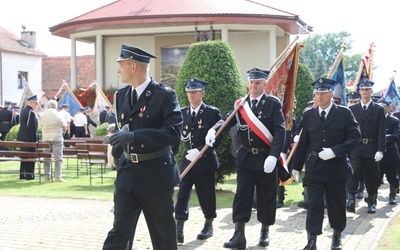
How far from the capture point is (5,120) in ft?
73.1

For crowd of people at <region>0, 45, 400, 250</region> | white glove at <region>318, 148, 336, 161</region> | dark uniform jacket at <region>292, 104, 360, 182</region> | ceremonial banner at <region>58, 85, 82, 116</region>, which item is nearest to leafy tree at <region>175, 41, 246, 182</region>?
crowd of people at <region>0, 45, 400, 250</region>

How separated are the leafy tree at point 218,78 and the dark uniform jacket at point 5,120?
12700mm

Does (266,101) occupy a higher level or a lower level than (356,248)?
higher

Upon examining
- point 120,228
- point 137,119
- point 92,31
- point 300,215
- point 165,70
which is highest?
point 92,31

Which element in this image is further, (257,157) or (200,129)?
(200,129)

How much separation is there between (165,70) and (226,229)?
82.9 ft

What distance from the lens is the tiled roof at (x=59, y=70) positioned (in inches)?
2209

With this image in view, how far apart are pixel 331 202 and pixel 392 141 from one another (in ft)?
15.6

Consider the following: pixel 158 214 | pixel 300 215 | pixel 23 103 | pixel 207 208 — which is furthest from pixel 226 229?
pixel 23 103

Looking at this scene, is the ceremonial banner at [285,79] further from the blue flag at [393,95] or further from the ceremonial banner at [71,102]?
the ceremonial banner at [71,102]

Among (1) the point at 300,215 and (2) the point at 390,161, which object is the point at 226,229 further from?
(2) the point at 390,161

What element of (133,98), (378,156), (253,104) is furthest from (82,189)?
(133,98)

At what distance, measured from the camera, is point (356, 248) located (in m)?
7.27

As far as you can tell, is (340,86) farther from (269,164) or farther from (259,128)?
(269,164)
